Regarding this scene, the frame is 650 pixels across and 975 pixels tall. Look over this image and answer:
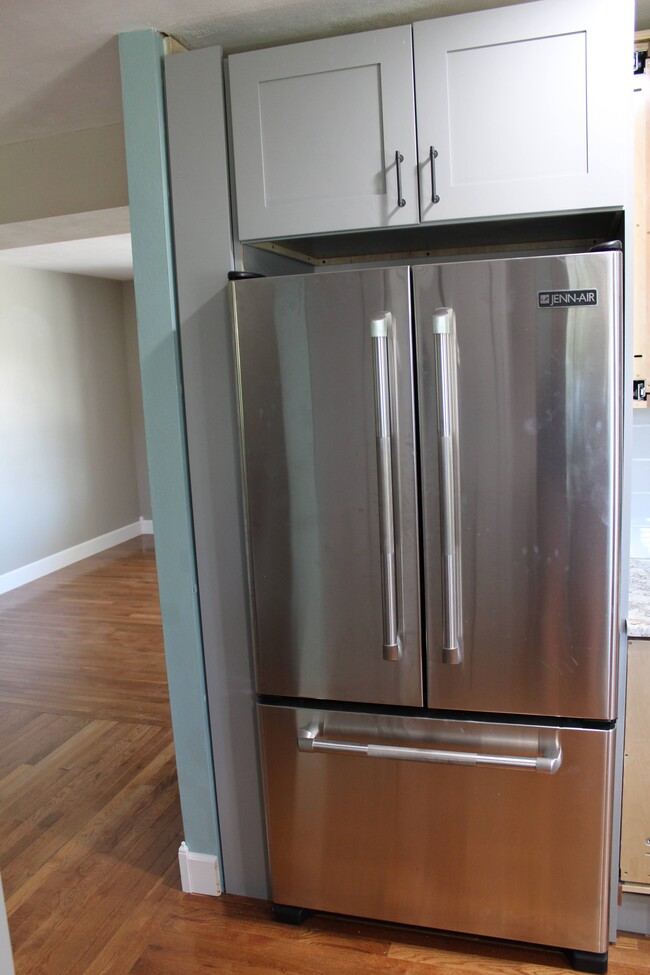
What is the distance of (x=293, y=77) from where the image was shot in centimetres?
176

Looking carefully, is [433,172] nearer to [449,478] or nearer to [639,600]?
[449,478]

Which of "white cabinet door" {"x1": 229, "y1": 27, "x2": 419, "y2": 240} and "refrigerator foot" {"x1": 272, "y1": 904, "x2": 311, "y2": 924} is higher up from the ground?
"white cabinet door" {"x1": 229, "y1": 27, "x2": 419, "y2": 240}

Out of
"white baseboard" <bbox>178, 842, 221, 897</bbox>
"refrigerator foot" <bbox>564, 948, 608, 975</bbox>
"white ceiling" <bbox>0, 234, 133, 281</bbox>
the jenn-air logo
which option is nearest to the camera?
the jenn-air logo

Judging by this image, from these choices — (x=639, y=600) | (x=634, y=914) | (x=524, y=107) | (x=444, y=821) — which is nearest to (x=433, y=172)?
(x=524, y=107)

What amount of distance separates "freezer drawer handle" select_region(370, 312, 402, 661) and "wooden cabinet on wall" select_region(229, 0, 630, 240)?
12.8 inches

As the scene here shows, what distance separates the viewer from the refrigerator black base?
2027 millimetres

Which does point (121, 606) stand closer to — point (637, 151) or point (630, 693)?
point (630, 693)

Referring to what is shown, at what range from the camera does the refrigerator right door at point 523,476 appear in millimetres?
1603

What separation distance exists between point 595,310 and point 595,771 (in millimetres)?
1080

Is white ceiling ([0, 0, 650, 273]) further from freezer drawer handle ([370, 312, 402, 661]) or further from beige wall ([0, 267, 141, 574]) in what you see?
beige wall ([0, 267, 141, 574])

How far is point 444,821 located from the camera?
6.04 feet

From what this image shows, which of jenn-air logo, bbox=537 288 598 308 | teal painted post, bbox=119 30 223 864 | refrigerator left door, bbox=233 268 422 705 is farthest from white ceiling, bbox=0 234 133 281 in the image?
jenn-air logo, bbox=537 288 598 308

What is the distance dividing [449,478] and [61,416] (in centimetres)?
537

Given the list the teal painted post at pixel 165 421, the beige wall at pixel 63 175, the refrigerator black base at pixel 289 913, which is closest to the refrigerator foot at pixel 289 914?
the refrigerator black base at pixel 289 913
